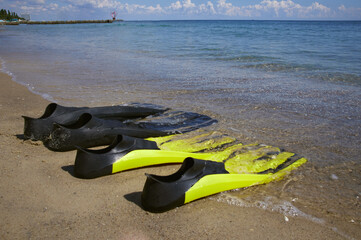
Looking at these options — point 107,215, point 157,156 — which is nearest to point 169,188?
point 107,215

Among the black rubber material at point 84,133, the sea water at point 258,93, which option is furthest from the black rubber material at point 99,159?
the sea water at point 258,93

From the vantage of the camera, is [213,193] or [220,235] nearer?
[220,235]

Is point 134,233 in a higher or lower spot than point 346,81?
lower

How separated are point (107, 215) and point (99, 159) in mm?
687

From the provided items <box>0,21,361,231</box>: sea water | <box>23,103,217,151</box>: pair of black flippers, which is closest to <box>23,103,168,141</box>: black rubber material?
<box>23,103,217,151</box>: pair of black flippers

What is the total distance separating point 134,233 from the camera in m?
2.25

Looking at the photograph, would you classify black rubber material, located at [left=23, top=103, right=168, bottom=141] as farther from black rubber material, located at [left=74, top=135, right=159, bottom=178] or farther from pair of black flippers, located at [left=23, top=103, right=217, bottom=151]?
black rubber material, located at [left=74, top=135, right=159, bottom=178]

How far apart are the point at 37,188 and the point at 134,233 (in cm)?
111

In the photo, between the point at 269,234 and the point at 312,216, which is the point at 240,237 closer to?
the point at 269,234

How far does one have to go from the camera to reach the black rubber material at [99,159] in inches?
116

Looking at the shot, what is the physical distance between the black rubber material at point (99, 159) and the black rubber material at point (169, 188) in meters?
0.65

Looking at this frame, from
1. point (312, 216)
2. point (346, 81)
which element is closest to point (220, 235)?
point (312, 216)

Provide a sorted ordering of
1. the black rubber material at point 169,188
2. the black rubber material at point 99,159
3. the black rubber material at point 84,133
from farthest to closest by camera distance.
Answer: the black rubber material at point 84,133, the black rubber material at point 99,159, the black rubber material at point 169,188

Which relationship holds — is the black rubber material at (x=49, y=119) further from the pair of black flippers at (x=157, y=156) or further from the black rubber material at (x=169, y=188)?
the black rubber material at (x=169, y=188)
